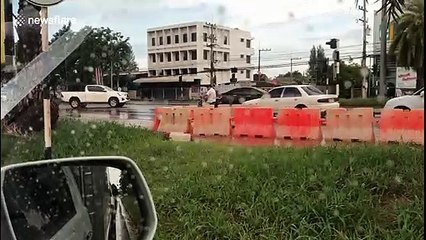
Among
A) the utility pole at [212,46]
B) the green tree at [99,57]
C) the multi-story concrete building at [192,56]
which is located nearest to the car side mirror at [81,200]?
the green tree at [99,57]

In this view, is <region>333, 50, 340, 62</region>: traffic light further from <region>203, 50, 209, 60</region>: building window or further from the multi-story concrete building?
<region>203, 50, 209, 60</region>: building window

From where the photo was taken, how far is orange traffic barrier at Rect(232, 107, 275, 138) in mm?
5035

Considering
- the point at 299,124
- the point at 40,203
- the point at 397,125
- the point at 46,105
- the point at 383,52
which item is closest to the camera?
the point at 40,203

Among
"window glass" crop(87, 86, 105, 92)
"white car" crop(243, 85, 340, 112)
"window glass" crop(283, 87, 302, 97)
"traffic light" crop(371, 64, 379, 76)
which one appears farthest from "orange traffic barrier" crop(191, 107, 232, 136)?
"traffic light" crop(371, 64, 379, 76)

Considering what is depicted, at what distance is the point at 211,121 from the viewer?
511 centimetres

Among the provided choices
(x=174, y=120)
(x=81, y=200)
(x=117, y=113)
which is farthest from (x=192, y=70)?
(x=81, y=200)

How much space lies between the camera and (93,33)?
370 cm

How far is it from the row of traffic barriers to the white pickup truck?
0.52 m

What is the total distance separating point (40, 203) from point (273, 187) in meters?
2.13

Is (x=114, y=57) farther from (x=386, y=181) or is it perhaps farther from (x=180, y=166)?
(x=386, y=181)

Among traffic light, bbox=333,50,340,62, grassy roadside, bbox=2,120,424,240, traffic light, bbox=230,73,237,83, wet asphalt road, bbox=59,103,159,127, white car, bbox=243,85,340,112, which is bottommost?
grassy roadside, bbox=2,120,424,240

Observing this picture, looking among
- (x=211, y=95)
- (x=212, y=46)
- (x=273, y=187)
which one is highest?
(x=212, y=46)

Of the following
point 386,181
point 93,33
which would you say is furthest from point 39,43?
point 386,181

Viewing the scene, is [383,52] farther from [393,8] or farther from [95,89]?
[95,89]
